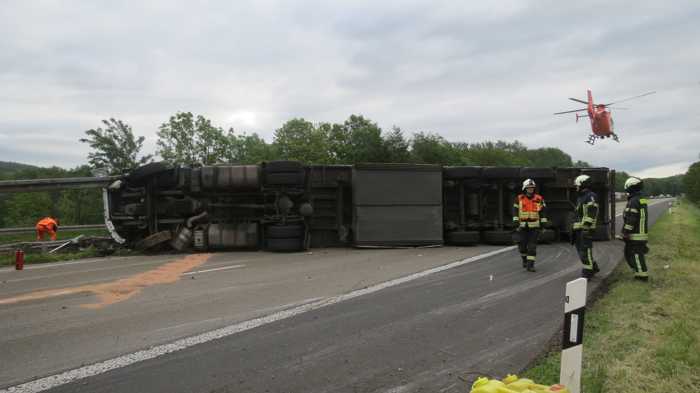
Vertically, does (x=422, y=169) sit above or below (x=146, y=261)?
above

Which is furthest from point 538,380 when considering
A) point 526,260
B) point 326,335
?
point 526,260

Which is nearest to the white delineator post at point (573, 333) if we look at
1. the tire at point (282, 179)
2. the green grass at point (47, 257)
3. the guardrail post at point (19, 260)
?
the tire at point (282, 179)

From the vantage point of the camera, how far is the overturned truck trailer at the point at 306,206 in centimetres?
1036

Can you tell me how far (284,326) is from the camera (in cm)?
422

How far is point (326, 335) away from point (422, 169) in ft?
24.6

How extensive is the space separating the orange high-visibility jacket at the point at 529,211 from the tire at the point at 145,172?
8038 millimetres

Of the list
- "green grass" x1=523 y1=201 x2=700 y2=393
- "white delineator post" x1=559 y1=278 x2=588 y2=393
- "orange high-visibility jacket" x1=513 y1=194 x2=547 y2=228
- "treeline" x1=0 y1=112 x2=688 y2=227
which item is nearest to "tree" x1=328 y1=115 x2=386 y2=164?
"treeline" x1=0 y1=112 x2=688 y2=227

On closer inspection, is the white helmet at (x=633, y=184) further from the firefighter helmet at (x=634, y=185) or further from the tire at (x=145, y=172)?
the tire at (x=145, y=172)

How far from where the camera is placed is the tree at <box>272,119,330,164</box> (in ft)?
175

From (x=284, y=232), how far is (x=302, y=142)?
46156 mm

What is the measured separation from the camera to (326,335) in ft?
13.0

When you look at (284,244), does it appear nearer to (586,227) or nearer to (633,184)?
(586,227)

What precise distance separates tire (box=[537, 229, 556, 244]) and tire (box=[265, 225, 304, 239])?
6.30 metres

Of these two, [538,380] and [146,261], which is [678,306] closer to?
[538,380]
